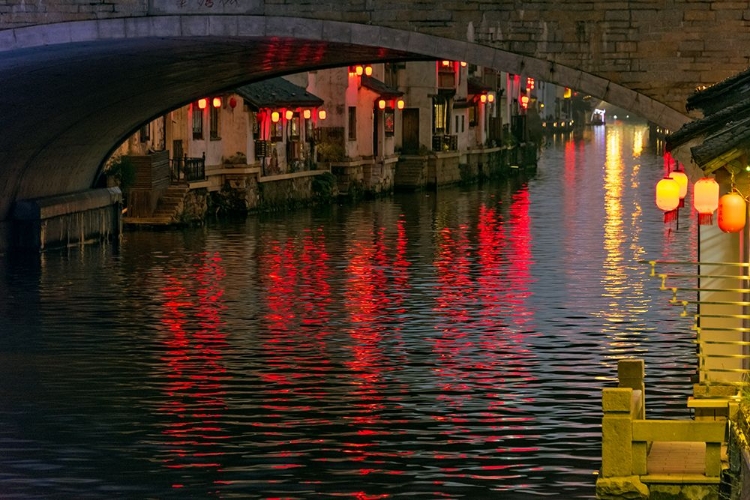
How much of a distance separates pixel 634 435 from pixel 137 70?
2647cm

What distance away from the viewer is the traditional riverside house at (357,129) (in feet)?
253

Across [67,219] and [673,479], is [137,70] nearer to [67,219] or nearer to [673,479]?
[67,219]

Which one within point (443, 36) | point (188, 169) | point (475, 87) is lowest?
point (188, 169)

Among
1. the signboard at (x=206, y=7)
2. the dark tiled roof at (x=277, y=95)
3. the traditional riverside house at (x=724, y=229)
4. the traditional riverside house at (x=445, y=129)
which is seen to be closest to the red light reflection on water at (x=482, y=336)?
the traditional riverside house at (x=724, y=229)

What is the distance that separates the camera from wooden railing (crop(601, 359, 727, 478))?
18.6 m

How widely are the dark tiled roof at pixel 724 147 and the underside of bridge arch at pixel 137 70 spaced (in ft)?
45.1

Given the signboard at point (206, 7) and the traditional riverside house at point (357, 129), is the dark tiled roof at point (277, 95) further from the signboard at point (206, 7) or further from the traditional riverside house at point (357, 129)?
the signboard at point (206, 7)

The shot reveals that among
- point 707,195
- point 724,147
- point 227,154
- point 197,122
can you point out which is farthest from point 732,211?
point 227,154

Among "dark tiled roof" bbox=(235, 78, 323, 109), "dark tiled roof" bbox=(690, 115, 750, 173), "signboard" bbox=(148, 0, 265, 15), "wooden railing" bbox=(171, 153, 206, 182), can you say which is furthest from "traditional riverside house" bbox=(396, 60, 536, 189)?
"dark tiled roof" bbox=(690, 115, 750, 173)

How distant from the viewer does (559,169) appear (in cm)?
10962

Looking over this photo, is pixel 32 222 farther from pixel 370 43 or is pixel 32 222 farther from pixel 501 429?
pixel 501 429

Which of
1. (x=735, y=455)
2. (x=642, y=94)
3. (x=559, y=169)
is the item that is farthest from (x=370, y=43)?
(x=559, y=169)

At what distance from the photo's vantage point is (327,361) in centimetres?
2984

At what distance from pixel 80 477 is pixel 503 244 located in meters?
32.8
